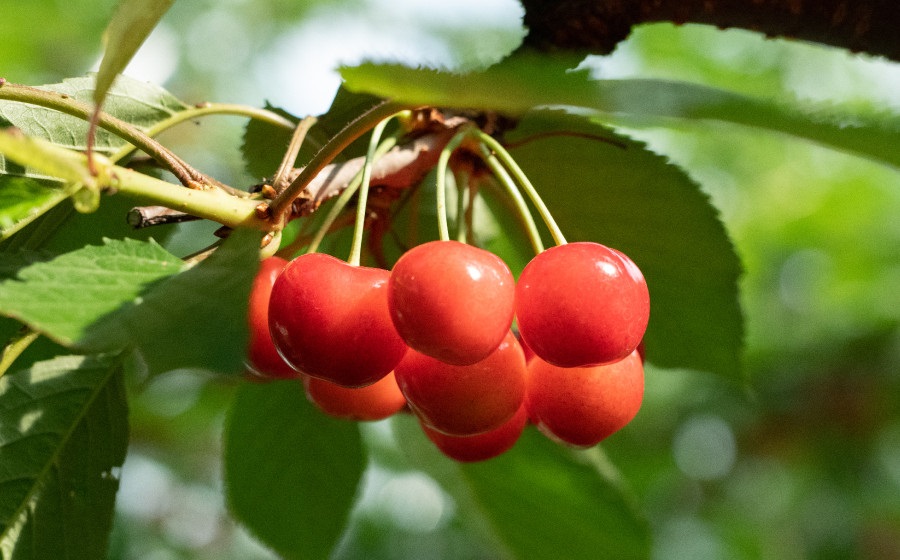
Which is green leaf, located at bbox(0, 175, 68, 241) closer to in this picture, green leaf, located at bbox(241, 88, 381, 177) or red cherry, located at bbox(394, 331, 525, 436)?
green leaf, located at bbox(241, 88, 381, 177)

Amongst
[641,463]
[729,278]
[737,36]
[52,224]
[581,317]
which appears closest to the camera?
[581,317]

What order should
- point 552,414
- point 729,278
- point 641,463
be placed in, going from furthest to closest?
point 641,463 < point 729,278 < point 552,414

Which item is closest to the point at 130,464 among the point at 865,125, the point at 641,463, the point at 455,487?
the point at 641,463

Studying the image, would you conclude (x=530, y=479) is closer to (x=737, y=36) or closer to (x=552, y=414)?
(x=552, y=414)

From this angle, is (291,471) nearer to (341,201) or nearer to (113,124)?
(341,201)

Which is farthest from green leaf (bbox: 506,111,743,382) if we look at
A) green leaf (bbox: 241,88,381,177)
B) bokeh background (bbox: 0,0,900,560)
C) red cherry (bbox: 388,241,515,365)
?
bokeh background (bbox: 0,0,900,560)

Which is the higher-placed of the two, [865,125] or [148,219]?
[865,125]
